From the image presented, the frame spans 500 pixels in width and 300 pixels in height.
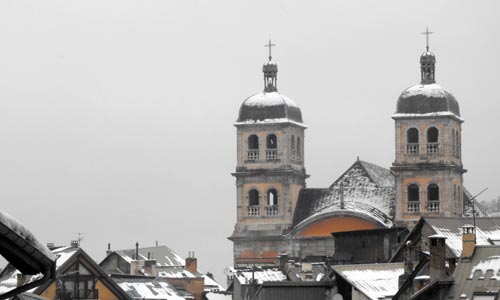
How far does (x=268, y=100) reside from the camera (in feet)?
438

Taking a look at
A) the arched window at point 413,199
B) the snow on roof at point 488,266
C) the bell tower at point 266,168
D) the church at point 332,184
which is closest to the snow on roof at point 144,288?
the snow on roof at point 488,266

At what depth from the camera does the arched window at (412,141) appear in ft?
412

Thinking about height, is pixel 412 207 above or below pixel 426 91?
below

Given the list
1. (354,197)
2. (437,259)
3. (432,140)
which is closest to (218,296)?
(432,140)

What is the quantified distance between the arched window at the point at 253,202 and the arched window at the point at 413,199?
43.0ft

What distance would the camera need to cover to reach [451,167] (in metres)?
126

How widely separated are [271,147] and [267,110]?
276cm

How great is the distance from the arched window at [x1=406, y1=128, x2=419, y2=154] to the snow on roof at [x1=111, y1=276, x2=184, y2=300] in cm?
6179

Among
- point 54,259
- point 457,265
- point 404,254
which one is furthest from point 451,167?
point 54,259

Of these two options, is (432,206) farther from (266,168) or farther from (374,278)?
(374,278)

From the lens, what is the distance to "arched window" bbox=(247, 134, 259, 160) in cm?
13310

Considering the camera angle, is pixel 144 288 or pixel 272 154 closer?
pixel 144 288

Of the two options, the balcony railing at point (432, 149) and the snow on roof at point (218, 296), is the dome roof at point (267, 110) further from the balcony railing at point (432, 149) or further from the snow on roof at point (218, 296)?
the snow on roof at point (218, 296)

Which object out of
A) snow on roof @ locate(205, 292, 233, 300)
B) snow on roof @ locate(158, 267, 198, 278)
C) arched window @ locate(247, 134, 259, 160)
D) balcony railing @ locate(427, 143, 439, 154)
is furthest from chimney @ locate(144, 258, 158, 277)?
arched window @ locate(247, 134, 259, 160)
